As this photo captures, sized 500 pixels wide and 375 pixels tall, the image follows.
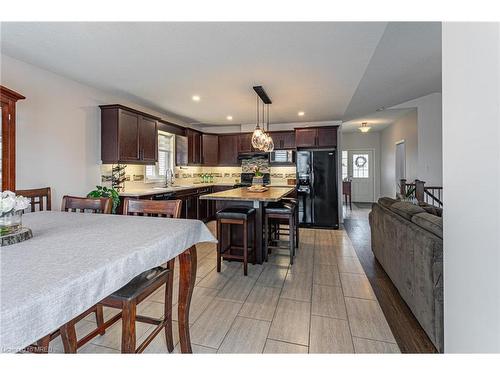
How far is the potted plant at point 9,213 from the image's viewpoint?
107cm

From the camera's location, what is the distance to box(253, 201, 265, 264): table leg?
315 centimetres

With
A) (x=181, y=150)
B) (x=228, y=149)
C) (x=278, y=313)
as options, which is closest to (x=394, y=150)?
(x=228, y=149)

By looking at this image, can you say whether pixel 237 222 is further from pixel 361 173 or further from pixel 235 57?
pixel 361 173

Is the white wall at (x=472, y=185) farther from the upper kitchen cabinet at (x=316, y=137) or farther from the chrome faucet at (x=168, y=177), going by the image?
the chrome faucet at (x=168, y=177)

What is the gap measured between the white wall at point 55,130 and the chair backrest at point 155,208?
1.83 meters

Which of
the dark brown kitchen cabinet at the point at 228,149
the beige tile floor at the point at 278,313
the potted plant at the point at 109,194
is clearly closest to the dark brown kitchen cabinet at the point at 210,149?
the dark brown kitchen cabinet at the point at 228,149

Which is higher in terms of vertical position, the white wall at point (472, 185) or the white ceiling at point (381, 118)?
the white ceiling at point (381, 118)

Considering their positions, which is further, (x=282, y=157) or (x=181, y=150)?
(x=282, y=157)

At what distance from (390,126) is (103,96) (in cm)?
781

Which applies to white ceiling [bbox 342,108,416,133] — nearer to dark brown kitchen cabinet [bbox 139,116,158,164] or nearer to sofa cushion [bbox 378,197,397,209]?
sofa cushion [bbox 378,197,397,209]

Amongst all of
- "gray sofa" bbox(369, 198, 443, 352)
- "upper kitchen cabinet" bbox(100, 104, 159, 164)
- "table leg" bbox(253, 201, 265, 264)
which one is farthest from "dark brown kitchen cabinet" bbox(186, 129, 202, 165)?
"gray sofa" bbox(369, 198, 443, 352)

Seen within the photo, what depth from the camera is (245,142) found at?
6.12 metres

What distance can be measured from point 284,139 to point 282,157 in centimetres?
43
